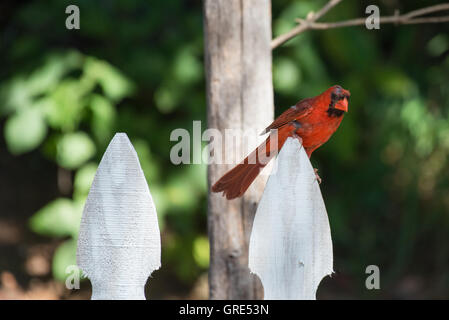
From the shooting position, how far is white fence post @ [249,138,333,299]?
4.38 feet

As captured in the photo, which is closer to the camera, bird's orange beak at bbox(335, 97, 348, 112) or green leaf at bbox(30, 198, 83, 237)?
bird's orange beak at bbox(335, 97, 348, 112)

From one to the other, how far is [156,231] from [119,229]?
9cm

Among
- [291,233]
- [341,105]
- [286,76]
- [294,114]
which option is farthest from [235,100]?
[286,76]

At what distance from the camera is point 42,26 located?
3422 mm

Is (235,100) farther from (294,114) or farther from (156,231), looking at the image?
(156,231)

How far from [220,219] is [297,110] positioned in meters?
0.51

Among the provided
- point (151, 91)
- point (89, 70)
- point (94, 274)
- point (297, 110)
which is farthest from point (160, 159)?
point (94, 274)

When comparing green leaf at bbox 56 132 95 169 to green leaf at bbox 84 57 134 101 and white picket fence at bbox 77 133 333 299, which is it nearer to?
green leaf at bbox 84 57 134 101

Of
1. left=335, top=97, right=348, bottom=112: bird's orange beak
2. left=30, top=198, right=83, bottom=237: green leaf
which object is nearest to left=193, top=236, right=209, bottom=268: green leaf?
left=30, top=198, right=83, bottom=237: green leaf

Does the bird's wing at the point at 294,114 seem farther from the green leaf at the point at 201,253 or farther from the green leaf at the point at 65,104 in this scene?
the green leaf at the point at 201,253

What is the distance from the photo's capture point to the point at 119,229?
137cm

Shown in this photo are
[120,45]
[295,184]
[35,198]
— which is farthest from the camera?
[35,198]

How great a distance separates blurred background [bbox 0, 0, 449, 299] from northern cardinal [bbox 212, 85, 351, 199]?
5.03ft

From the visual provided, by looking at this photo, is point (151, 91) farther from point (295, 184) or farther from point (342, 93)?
point (295, 184)
